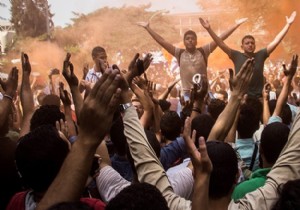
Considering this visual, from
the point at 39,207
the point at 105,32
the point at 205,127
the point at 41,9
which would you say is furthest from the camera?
the point at 41,9

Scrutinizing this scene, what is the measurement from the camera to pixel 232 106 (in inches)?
135

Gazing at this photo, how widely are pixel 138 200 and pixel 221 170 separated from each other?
0.67m

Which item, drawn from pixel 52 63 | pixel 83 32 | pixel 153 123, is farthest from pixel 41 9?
pixel 153 123

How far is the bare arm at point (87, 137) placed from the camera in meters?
2.03

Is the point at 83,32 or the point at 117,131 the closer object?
the point at 117,131

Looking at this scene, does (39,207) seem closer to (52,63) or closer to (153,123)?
(153,123)

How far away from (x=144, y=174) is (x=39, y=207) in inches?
22.6

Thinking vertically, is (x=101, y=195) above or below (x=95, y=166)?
below

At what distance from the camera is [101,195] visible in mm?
2822

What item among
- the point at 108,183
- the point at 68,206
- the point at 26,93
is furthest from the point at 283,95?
the point at 68,206

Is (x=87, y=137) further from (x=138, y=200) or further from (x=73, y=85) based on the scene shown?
(x=73, y=85)

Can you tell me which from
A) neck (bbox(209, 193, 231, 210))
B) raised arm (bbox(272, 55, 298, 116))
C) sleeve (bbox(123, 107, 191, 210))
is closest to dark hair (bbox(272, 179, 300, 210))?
neck (bbox(209, 193, 231, 210))

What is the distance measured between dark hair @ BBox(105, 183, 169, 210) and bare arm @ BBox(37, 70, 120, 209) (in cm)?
20

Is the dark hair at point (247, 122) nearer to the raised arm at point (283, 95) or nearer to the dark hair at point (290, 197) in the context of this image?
the raised arm at point (283, 95)
